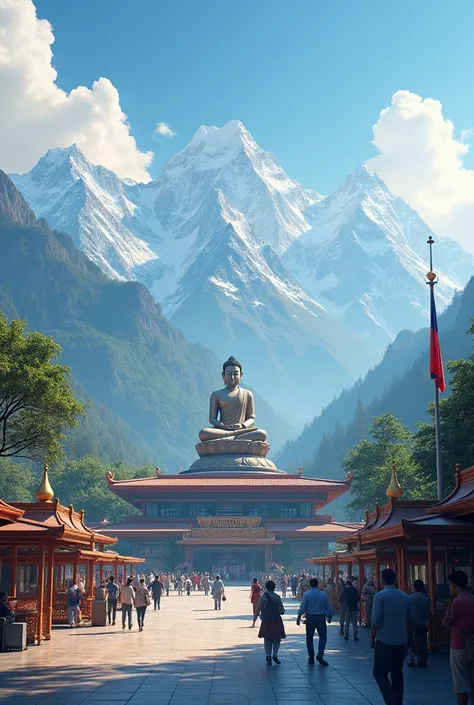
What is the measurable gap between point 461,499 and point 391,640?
644 centimetres

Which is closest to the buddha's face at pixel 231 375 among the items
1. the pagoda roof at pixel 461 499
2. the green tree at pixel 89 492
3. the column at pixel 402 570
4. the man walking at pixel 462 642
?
the green tree at pixel 89 492

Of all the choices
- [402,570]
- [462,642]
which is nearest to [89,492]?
[402,570]

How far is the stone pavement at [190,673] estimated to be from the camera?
610 inches

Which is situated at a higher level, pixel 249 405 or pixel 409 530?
pixel 249 405

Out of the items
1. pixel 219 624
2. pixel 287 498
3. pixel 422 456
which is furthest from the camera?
pixel 287 498

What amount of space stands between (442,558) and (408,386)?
14546 cm

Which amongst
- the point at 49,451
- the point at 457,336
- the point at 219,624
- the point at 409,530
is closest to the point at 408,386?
the point at 457,336

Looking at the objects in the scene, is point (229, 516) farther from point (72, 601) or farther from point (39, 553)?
point (39, 553)

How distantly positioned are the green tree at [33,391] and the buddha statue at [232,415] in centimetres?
3346

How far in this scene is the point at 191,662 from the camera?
20.6 metres

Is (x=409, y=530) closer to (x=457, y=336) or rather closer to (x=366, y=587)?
(x=366, y=587)

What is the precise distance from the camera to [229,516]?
229ft

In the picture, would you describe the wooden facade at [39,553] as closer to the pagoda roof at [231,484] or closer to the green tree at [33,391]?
the green tree at [33,391]

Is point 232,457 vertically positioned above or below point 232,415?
below
